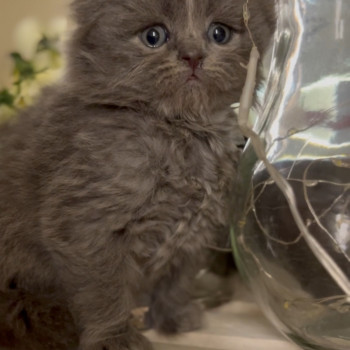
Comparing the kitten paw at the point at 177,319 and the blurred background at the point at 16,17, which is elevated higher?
the blurred background at the point at 16,17

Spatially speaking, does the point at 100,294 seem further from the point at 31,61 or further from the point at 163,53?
the point at 31,61

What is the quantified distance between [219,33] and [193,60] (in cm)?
9

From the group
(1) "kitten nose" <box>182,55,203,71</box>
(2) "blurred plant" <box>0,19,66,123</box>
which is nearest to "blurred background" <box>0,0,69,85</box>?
(2) "blurred plant" <box>0,19,66,123</box>

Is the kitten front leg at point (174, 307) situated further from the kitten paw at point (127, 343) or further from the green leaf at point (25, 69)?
the green leaf at point (25, 69)

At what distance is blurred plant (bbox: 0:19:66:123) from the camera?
133 centimetres

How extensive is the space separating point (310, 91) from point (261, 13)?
15 centimetres

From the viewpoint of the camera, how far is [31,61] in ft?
4.47

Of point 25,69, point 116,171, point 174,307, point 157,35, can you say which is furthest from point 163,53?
point 25,69

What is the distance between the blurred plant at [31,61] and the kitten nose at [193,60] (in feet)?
2.01

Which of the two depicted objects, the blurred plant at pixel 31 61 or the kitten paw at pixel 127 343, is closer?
the kitten paw at pixel 127 343

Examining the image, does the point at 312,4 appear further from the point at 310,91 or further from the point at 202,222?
the point at 202,222

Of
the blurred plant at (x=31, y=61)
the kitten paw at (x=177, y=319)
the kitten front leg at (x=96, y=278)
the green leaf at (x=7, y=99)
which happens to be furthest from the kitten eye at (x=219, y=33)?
the green leaf at (x=7, y=99)

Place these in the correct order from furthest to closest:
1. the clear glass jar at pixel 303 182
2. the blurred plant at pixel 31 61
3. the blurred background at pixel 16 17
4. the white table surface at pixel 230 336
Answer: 1. the blurred background at pixel 16 17
2. the blurred plant at pixel 31 61
3. the white table surface at pixel 230 336
4. the clear glass jar at pixel 303 182

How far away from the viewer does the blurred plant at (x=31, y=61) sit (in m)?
1.33
